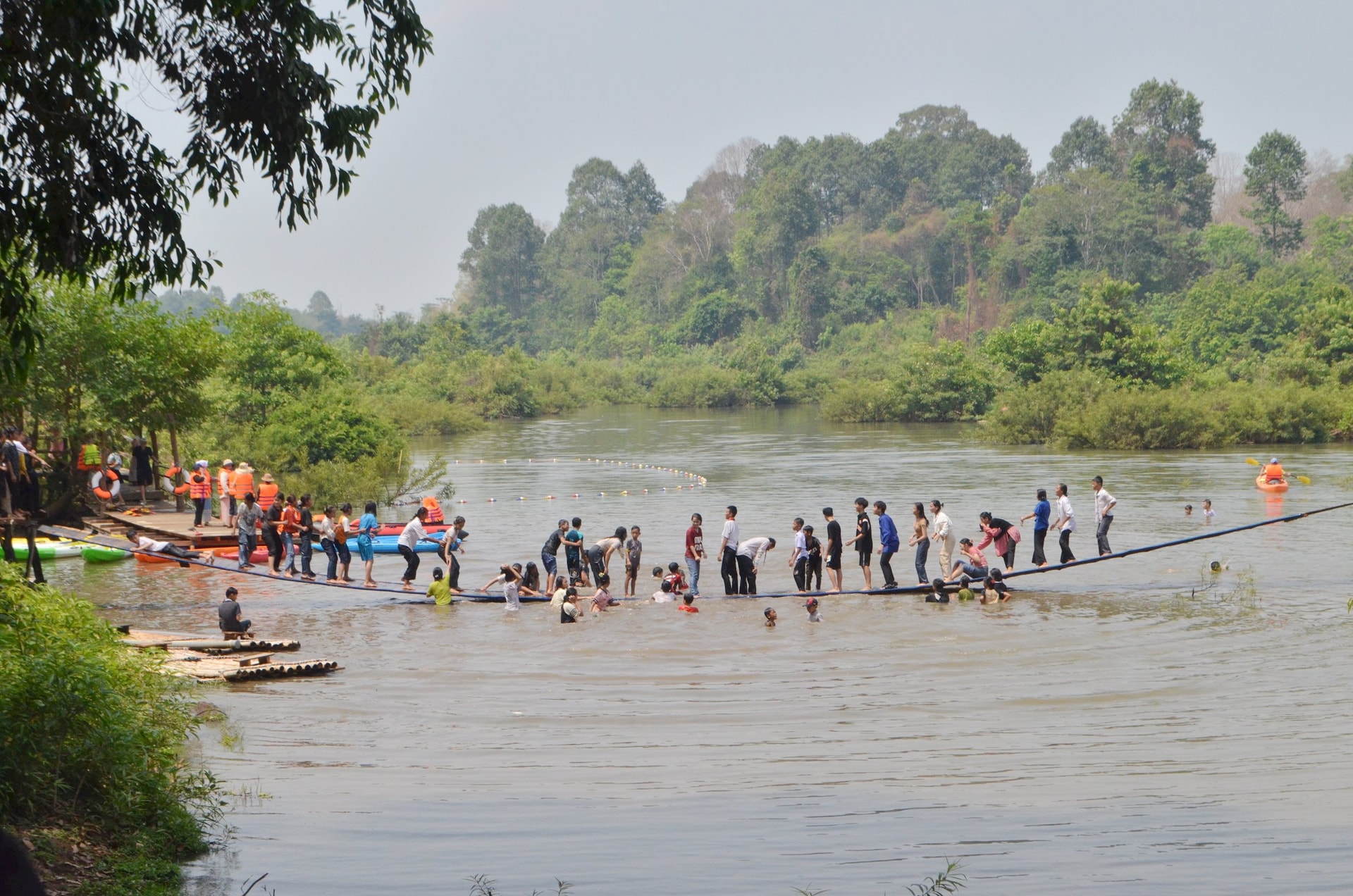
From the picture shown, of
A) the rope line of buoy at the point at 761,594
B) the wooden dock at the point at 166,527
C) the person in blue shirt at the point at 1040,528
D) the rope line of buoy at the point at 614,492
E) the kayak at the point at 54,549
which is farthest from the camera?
the rope line of buoy at the point at 614,492

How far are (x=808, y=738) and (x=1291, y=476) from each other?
1094 inches

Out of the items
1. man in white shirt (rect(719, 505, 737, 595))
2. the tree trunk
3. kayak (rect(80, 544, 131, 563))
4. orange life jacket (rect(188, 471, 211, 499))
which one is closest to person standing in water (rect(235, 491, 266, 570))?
orange life jacket (rect(188, 471, 211, 499))

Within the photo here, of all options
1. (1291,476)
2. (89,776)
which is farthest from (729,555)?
(1291,476)

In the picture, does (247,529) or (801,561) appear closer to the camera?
(801,561)

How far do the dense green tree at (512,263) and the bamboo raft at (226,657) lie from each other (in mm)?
114482

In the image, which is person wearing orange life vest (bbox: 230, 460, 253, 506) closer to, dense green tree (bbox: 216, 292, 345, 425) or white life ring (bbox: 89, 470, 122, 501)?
white life ring (bbox: 89, 470, 122, 501)

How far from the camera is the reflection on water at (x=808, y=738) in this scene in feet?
31.6

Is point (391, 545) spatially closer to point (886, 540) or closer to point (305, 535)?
point (305, 535)

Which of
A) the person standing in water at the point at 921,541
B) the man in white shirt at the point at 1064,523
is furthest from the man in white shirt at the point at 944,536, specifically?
the man in white shirt at the point at 1064,523

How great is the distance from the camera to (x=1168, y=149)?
315 feet

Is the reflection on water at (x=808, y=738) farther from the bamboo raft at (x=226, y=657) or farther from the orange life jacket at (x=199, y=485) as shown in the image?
the orange life jacket at (x=199, y=485)

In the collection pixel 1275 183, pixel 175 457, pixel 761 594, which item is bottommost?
pixel 761 594

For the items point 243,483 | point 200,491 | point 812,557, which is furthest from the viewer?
Answer: point 200,491

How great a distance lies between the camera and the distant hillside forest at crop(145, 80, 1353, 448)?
51.7m
